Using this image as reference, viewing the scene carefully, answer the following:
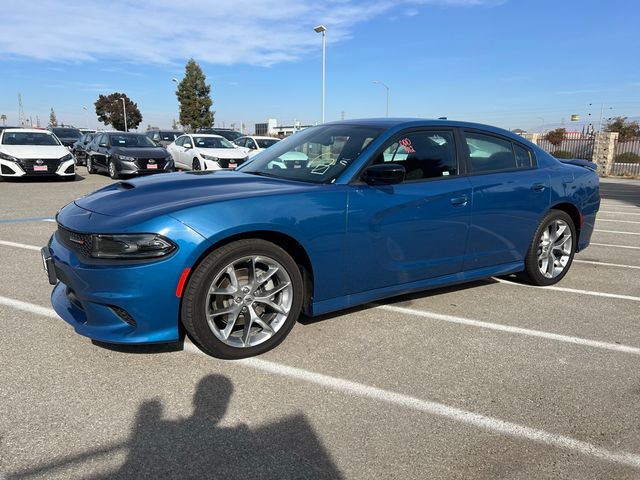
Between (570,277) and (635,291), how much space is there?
64 cm

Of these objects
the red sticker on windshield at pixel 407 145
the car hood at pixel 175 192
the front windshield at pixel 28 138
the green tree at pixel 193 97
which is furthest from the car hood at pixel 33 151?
the green tree at pixel 193 97

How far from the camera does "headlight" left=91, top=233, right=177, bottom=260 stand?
286 cm

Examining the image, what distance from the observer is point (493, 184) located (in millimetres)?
4367

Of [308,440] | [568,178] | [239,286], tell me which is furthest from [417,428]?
[568,178]

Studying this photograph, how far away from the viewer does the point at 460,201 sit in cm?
410

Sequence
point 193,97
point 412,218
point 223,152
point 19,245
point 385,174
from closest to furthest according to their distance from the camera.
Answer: point 385,174, point 412,218, point 19,245, point 223,152, point 193,97

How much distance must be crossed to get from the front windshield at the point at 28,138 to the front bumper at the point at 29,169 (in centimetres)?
115

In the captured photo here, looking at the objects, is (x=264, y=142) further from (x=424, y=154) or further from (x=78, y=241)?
(x=78, y=241)

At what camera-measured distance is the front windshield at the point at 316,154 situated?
3.78 meters

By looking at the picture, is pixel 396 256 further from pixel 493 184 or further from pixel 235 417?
pixel 235 417

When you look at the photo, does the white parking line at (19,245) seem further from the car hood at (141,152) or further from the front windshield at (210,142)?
the front windshield at (210,142)

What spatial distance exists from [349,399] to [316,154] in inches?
79.5

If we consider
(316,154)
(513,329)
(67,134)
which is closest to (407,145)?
(316,154)

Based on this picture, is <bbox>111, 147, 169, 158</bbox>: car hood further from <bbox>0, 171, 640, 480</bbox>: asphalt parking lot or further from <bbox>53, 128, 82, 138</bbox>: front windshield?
<bbox>53, 128, 82, 138</bbox>: front windshield
